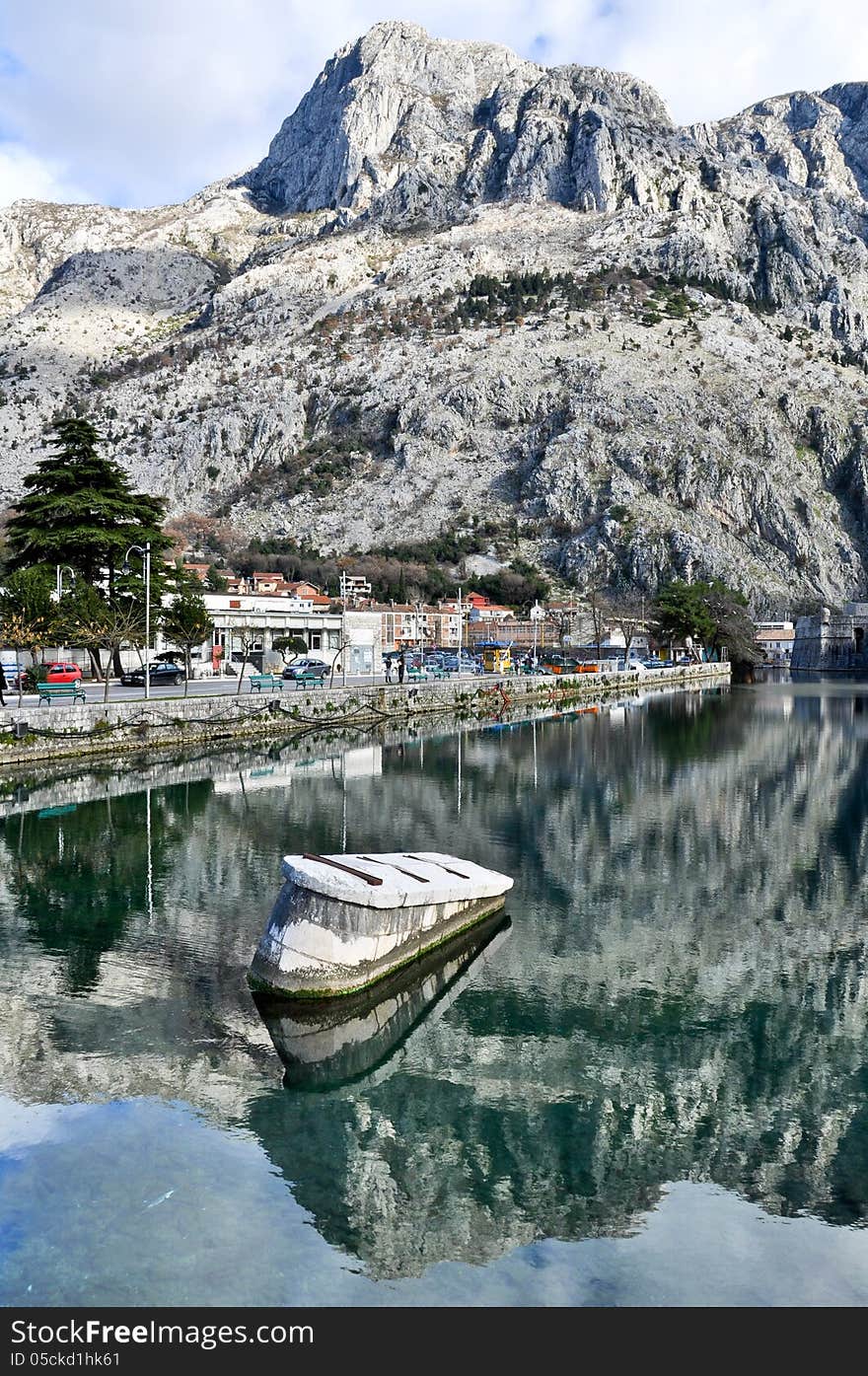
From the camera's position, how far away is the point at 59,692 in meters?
38.7

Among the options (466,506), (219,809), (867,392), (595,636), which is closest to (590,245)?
(867,392)

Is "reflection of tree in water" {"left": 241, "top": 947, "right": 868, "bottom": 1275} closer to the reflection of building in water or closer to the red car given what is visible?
the reflection of building in water

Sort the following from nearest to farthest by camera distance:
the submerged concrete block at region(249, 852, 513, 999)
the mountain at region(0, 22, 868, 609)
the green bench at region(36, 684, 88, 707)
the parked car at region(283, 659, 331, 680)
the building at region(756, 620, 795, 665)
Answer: the submerged concrete block at region(249, 852, 513, 999), the green bench at region(36, 684, 88, 707), the parked car at region(283, 659, 331, 680), the mountain at region(0, 22, 868, 609), the building at region(756, 620, 795, 665)

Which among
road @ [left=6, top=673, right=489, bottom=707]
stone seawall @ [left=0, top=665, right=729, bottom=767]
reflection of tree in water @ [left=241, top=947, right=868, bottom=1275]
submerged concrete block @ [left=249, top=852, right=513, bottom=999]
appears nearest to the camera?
reflection of tree in water @ [left=241, top=947, right=868, bottom=1275]

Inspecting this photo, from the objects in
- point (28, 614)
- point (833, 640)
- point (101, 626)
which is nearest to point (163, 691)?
point (101, 626)

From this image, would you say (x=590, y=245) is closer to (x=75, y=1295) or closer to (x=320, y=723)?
(x=320, y=723)

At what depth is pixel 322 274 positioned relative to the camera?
194m

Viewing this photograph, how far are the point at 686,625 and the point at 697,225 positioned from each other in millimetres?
Answer: 122017

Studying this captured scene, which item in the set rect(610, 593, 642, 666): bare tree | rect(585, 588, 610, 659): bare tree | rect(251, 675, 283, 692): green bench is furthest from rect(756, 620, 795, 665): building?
rect(251, 675, 283, 692): green bench

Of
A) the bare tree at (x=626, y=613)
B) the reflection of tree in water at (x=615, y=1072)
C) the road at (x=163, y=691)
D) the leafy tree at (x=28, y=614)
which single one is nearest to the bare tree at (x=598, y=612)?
the bare tree at (x=626, y=613)

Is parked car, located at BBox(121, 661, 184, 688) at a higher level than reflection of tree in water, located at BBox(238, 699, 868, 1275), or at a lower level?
higher

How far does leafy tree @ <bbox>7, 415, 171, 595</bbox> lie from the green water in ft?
107

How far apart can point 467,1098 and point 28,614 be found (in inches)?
1518

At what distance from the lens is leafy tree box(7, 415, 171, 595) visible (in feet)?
169
